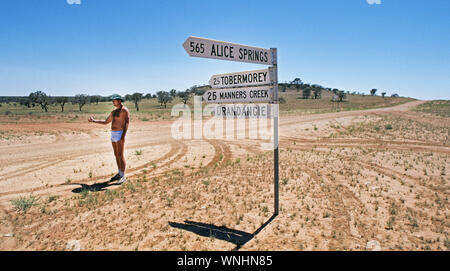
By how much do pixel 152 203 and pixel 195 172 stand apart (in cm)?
240

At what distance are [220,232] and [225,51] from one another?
2976mm

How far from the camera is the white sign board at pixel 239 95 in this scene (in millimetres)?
4195

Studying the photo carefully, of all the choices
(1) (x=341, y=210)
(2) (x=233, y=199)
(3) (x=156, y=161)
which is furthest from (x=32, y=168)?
(1) (x=341, y=210)

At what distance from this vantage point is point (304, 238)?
12.5 ft

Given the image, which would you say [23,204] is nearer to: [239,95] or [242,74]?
[239,95]

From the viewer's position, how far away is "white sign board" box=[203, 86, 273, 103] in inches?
165

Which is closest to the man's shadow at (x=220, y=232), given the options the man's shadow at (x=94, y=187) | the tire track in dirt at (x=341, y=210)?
the tire track in dirt at (x=341, y=210)

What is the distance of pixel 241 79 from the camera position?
448cm

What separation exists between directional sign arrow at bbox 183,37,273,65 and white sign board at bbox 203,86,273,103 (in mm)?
496

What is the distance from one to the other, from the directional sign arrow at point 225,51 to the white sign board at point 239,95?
50 centimetres

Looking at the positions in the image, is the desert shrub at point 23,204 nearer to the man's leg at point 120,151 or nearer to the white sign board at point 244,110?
the man's leg at point 120,151
